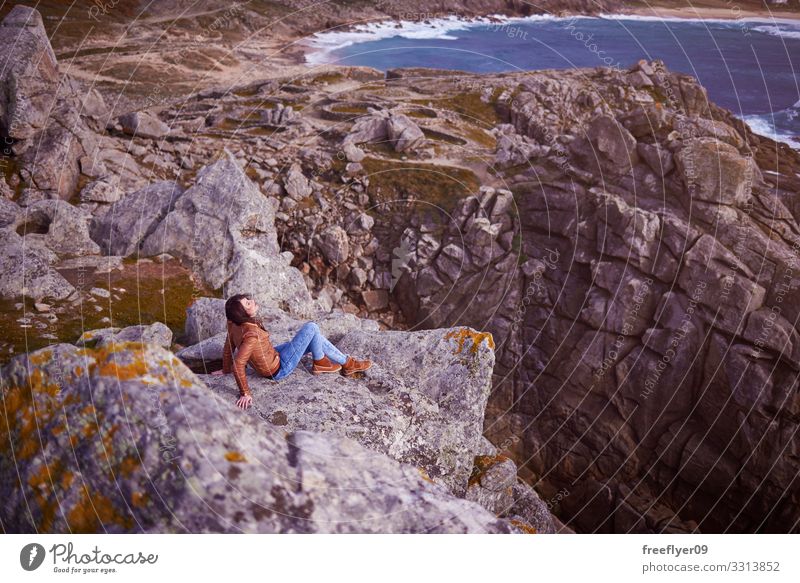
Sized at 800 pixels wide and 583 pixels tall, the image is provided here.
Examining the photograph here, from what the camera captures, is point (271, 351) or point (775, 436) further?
point (775, 436)

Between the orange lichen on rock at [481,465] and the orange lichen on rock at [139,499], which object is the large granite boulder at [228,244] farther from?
the orange lichen on rock at [139,499]

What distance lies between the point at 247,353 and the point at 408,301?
20333 mm

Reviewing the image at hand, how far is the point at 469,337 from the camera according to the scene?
10.5 metres

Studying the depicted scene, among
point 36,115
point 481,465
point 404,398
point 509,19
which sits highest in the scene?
point 509,19

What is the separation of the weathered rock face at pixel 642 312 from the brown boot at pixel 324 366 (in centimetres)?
1783

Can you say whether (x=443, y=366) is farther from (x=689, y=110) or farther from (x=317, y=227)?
(x=689, y=110)

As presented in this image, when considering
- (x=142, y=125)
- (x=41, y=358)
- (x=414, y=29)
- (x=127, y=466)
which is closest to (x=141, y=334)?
(x=41, y=358)

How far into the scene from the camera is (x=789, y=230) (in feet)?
68.0

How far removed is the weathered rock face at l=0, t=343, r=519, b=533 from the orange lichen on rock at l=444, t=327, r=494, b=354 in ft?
16.8

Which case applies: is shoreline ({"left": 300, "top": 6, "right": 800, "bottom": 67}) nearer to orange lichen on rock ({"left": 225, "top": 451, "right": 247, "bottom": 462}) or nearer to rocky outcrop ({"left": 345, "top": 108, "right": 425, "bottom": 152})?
rocky outcrop ({"left": 345, "top": 108, "right": 425, "bottom": 152})

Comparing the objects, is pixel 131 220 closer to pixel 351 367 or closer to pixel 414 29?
pixel 351 367
